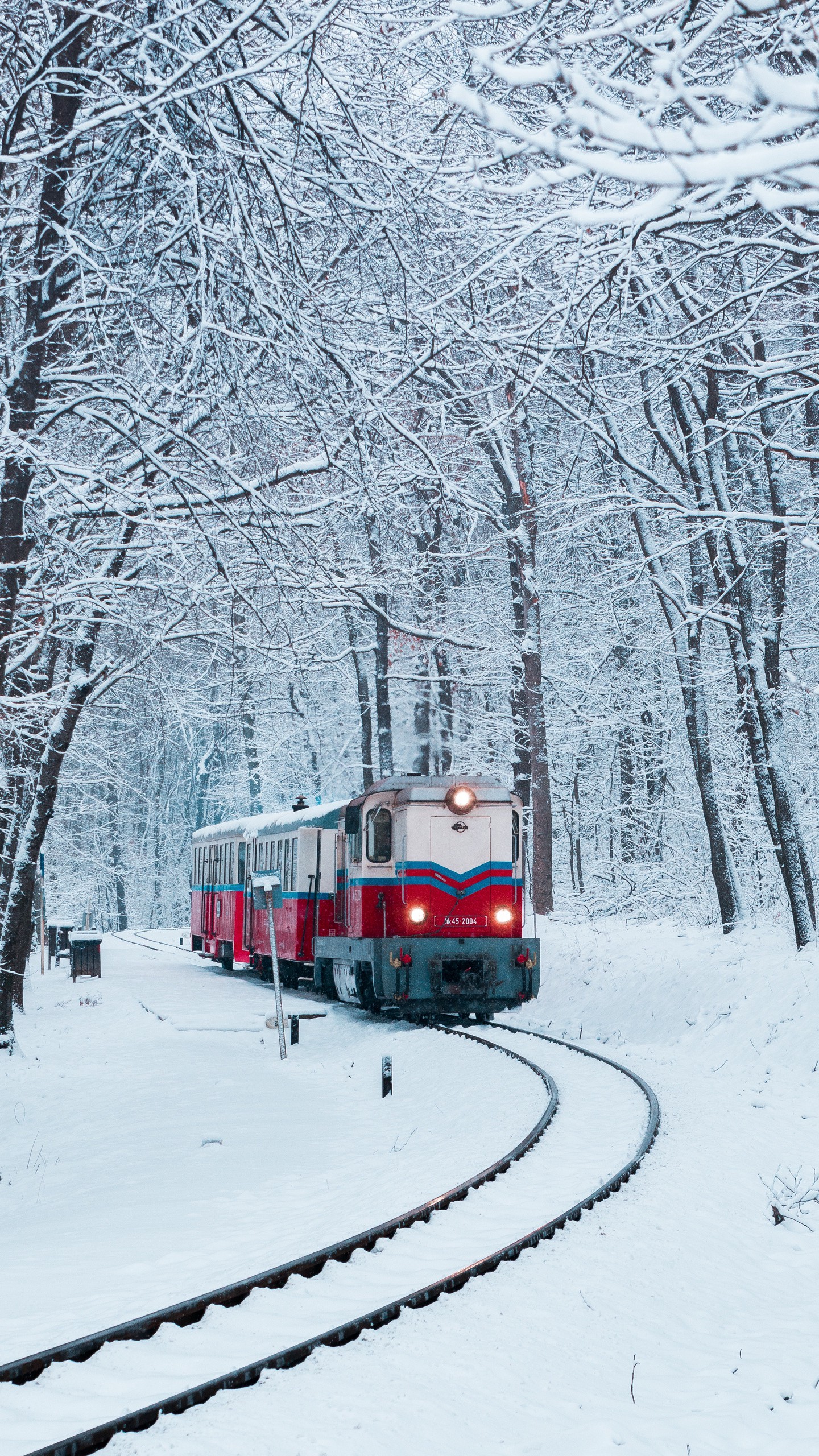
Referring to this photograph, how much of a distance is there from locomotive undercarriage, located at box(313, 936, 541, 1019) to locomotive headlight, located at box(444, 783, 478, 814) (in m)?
1.66

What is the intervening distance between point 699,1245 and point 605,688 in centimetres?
2331

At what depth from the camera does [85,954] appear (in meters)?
25.9

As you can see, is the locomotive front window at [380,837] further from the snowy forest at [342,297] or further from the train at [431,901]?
the snowy forest at [342,297]

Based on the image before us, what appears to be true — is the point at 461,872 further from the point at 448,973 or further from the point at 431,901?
the point at 448,973

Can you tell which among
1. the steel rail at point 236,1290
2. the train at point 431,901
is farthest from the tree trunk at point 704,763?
the steel rail at point 236,1290

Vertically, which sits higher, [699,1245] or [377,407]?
[377,407]

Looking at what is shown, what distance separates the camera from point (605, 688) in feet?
99.6

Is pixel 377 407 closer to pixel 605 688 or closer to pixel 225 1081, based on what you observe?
pixel 225 1081

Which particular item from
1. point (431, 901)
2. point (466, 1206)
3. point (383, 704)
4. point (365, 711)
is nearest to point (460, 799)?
point (431, 901)

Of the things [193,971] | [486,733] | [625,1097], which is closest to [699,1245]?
[625,1097]

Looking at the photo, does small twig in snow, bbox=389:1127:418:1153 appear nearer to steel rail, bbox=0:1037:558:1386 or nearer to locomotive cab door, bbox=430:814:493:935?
steel rail, bbox=0:1037:558:1386

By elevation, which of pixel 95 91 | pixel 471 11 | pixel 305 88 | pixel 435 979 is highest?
pixel 95 91

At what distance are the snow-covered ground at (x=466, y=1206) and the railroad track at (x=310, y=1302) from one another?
9cm

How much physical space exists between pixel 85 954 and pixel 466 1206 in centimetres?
1897
